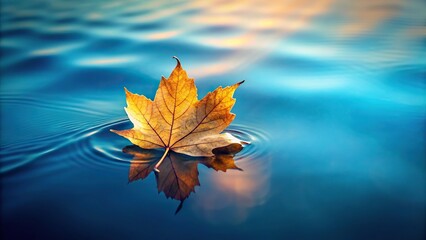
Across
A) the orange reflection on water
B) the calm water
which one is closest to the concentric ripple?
the calm water

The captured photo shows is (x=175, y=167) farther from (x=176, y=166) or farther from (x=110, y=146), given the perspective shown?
(x=110, y=146)

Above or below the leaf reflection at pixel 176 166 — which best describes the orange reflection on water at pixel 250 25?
above

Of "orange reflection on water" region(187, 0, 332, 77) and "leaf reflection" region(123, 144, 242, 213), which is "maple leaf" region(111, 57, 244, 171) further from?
"orange reflection on water" region(187, 0, 332, 77)

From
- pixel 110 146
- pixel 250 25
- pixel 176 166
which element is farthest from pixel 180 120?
pixel 250 25

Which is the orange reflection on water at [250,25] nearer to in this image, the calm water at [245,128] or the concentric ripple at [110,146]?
the calm water at [245,128]

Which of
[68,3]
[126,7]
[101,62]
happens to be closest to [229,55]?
[101,62]

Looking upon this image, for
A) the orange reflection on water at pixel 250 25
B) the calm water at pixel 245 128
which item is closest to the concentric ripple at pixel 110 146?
the calm water at pixel 245 128
